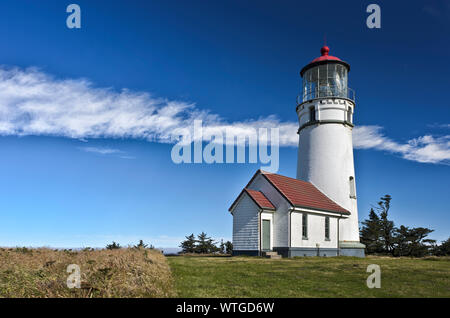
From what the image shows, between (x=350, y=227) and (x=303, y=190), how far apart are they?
5.88 m

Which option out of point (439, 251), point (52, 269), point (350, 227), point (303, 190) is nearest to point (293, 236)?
A: point (303, 190)

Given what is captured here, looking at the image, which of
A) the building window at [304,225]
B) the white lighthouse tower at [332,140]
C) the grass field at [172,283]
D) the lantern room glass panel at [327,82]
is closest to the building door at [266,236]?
the building window at [304,225]

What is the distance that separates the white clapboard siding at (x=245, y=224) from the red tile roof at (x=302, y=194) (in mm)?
2340

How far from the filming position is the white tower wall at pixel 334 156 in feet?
97.6

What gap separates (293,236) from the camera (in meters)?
24.1

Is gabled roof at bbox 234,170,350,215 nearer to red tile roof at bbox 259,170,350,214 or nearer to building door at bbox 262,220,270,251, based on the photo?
red tile roof at bbox 259,170,350,214

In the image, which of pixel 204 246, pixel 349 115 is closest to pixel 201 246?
pixel 204 246

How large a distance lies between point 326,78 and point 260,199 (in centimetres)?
1363

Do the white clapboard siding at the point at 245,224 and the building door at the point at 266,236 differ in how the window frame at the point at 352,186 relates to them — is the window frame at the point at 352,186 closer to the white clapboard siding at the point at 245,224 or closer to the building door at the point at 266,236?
the building door at the point at 266,236

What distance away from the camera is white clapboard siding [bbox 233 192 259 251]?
24.0m

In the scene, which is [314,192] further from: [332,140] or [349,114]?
[349,114]

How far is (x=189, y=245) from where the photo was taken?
34.4 metres

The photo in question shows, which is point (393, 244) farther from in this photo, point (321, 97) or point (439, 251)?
point (321, 97)
